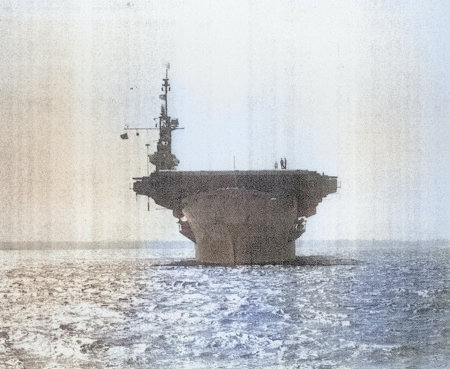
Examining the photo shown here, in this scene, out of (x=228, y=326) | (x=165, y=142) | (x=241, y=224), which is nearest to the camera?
(x=228, y=326)

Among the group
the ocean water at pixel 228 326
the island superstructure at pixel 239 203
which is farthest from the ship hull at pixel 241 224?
the ocean water at pixel 228 326

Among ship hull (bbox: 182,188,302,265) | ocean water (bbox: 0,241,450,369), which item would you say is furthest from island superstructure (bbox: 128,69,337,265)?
ocean water (bbox: 0,241,450,369)

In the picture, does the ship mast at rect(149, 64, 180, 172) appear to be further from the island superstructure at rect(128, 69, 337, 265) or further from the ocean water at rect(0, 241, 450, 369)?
the ocean water at rect(0, 241, 450, 369)

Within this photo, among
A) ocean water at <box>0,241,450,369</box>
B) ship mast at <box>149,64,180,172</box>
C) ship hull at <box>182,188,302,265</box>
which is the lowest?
ocean water at <box>0,241,450,369</box>

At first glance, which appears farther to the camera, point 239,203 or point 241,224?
point 241,224

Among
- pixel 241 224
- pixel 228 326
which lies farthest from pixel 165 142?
pixel 228 326

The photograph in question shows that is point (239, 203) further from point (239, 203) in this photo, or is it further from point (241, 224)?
point (241, 224)

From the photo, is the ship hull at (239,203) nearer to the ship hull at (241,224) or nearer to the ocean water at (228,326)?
the ship hull at (241,224)

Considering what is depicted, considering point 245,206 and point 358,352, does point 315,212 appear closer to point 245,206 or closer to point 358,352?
point 245,206

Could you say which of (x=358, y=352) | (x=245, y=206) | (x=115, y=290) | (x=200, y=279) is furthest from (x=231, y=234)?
(x=358, y=352)
